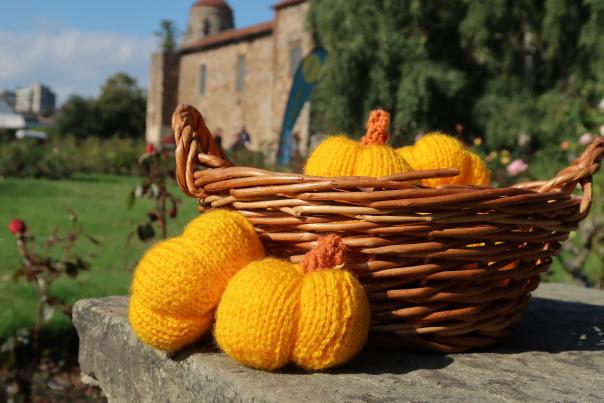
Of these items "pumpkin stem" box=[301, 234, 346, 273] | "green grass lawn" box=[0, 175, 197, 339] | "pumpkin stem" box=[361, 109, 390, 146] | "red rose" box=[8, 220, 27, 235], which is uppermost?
"pumpkin stem" box=[361, 109, 390, 146]

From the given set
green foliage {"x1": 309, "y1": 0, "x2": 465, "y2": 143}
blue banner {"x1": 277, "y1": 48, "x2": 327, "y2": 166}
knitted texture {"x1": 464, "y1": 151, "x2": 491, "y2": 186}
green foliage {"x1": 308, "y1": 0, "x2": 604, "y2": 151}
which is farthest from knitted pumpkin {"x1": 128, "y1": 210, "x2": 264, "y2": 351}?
blue banner {"x1": 277, "y1": 48, "x2": 327, "y2": 166}

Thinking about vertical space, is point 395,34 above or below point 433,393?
above

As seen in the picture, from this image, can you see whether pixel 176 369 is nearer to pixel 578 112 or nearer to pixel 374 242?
pixel 374 242

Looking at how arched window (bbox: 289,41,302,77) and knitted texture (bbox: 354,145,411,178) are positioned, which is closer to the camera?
knitted texture (bbox: 354,145,411,178)

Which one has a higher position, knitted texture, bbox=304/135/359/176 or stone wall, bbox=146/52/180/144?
stone wall, bbox=146/52/180/144

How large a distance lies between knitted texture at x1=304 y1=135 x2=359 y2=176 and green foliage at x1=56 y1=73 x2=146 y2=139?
3657 cm

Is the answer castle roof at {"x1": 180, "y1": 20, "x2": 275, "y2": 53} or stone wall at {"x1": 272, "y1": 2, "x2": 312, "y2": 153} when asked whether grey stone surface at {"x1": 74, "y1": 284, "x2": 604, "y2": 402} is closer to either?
stone wall at {"x1": 272, "y1": 2, "x2": 312, "y2": 153}

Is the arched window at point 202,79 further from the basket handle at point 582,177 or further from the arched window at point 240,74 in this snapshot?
the basket handle at point 582,177

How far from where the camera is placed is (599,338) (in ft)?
3.92

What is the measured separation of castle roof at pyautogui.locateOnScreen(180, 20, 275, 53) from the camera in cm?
2056

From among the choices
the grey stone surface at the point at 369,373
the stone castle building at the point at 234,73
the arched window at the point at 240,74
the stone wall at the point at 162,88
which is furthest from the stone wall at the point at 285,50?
the grey stone surface at the point at 369,373

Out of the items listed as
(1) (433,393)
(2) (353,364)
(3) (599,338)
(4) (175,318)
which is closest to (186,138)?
(4) (175,318)

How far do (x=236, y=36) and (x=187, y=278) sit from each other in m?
22.2

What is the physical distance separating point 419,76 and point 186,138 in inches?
431
